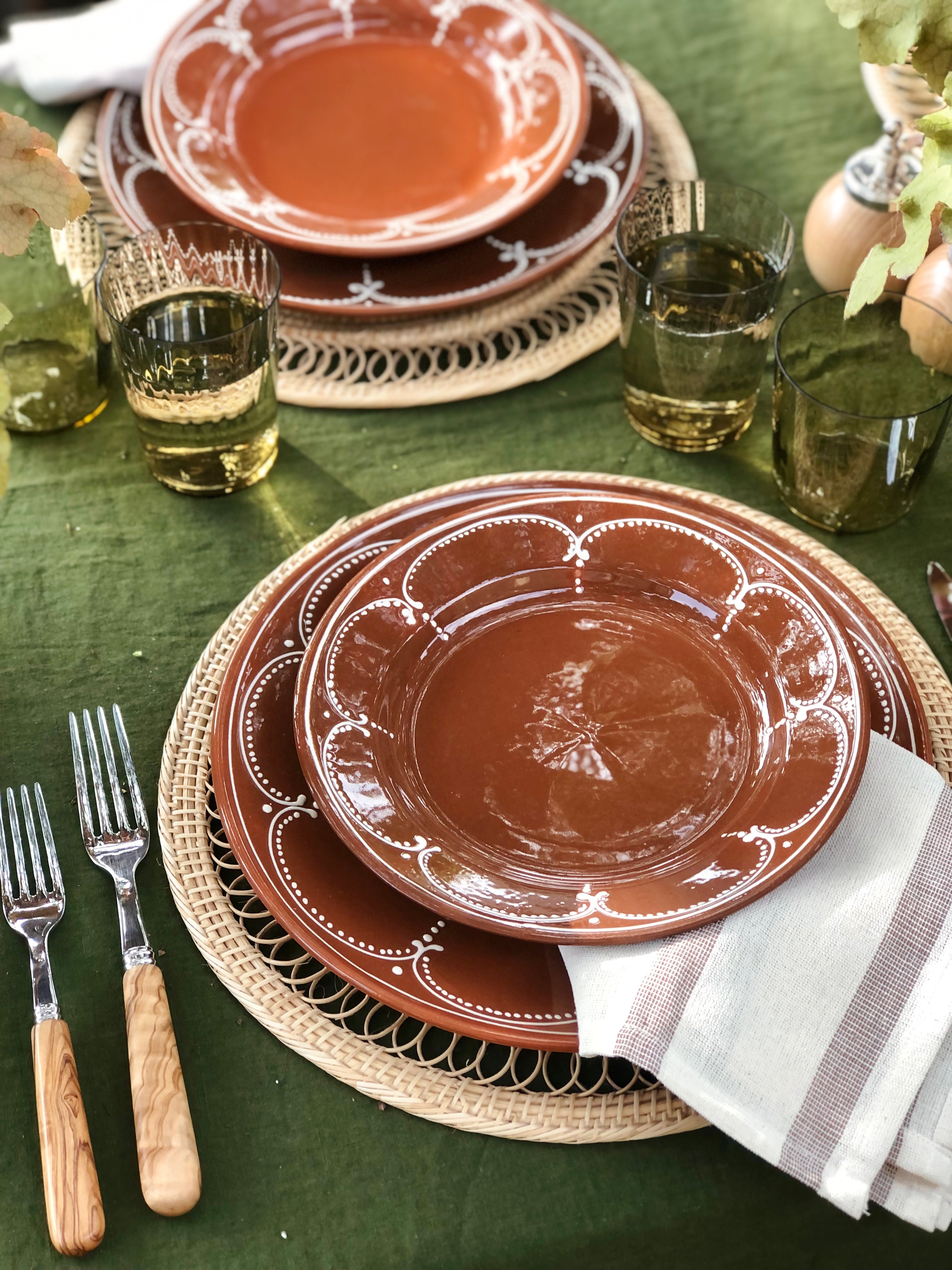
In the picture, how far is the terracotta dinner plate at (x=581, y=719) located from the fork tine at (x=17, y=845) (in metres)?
0.18

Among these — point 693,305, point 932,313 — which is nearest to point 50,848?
point 693,305

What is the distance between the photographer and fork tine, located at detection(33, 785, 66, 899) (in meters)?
0.70

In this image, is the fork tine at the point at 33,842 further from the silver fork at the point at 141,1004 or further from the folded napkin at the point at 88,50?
the folded napkin at the point at 88,50

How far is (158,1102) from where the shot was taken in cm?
60

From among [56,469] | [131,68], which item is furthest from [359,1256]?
[131,68]

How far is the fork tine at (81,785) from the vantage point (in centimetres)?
73

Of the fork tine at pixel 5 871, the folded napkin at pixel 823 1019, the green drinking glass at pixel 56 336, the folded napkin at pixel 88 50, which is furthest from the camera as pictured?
the folded napkin at pixel 88 50

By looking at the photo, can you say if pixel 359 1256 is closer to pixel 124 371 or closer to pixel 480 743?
pixel 480 743

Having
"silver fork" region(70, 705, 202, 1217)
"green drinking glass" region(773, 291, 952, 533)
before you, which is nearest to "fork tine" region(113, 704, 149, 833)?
"silver fork" region(70, 705, 202, 1217)

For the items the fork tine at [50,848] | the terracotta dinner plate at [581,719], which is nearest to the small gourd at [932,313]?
the terracotta dinner plate at [581,719]

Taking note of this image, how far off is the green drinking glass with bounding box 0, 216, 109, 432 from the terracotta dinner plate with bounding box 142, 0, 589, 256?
0.11 meters

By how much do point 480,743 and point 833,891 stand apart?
0.70 feet

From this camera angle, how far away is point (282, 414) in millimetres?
982

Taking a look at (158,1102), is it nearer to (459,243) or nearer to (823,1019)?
(823,1019)
